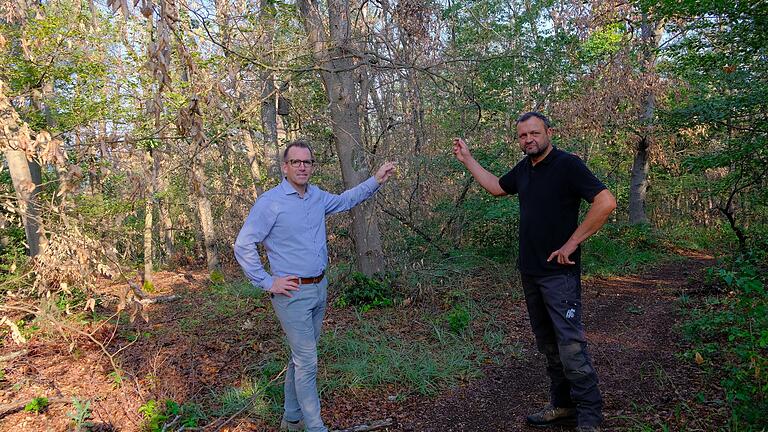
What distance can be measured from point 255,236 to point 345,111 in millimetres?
3841

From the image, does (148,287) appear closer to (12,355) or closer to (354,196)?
(12,355)

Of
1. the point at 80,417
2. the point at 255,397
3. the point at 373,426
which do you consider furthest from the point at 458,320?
the point at 80,417

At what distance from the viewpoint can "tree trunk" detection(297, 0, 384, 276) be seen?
6141mm

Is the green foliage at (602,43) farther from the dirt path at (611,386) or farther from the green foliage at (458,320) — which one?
the green foliage at (458,320)

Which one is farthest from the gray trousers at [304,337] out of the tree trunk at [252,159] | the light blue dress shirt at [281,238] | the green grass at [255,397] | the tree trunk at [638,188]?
the tree trunk at [638,188]

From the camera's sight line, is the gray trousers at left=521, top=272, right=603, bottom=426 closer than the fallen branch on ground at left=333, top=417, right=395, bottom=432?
Yes

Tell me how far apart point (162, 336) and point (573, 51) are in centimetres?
856

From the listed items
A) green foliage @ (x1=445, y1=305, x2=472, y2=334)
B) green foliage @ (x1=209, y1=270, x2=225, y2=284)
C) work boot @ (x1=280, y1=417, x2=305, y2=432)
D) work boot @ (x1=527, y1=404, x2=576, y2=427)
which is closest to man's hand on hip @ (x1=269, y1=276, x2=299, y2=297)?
work boot @ (x1=280, y1=417, x2=305, y2=432)

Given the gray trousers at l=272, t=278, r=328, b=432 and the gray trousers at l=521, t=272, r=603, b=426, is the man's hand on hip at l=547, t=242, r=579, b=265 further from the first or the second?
the gray trousers at l=272, t=278, r=328, b=432

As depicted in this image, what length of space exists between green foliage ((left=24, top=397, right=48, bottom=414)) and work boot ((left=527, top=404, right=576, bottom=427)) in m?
4.06

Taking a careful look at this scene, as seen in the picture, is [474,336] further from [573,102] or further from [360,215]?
[573,102]

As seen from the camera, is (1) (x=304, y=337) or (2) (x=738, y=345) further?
(2) (x=738, y=345)

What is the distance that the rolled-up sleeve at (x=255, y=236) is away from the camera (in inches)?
124

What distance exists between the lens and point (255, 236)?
3.15m
